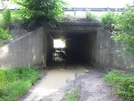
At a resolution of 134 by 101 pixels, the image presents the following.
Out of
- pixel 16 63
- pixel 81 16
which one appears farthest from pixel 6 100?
pixel 81 16

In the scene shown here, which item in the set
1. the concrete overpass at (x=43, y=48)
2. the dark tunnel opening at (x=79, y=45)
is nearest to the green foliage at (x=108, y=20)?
the concrete overpass at (x=43, y=48)

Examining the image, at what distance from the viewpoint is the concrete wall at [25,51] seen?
25.8 ft

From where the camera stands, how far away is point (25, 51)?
9539mm

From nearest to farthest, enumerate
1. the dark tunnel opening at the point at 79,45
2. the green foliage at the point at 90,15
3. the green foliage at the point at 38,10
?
the green foliage at the point at 38,10 < the green foliage at the point at 90,15 < the dark tunnel opening at the point at 79,45

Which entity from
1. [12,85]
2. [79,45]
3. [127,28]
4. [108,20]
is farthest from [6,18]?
[79,45]

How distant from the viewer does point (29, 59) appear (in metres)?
9.95

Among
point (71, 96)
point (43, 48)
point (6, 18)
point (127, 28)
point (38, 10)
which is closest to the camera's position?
point (127, 28)

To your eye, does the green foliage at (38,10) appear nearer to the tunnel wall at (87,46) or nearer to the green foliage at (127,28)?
the tunnel wall at (87,46)

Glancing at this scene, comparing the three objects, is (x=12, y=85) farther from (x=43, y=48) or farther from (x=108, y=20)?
(x=108, y=20)

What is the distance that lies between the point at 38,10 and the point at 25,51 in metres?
2.81

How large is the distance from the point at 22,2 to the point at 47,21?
204 cm

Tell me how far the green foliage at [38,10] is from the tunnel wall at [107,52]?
3.33m

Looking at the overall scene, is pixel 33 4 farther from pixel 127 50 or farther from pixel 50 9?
pixel 127 50

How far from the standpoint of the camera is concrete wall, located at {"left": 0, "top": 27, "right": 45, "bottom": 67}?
7.86 m
